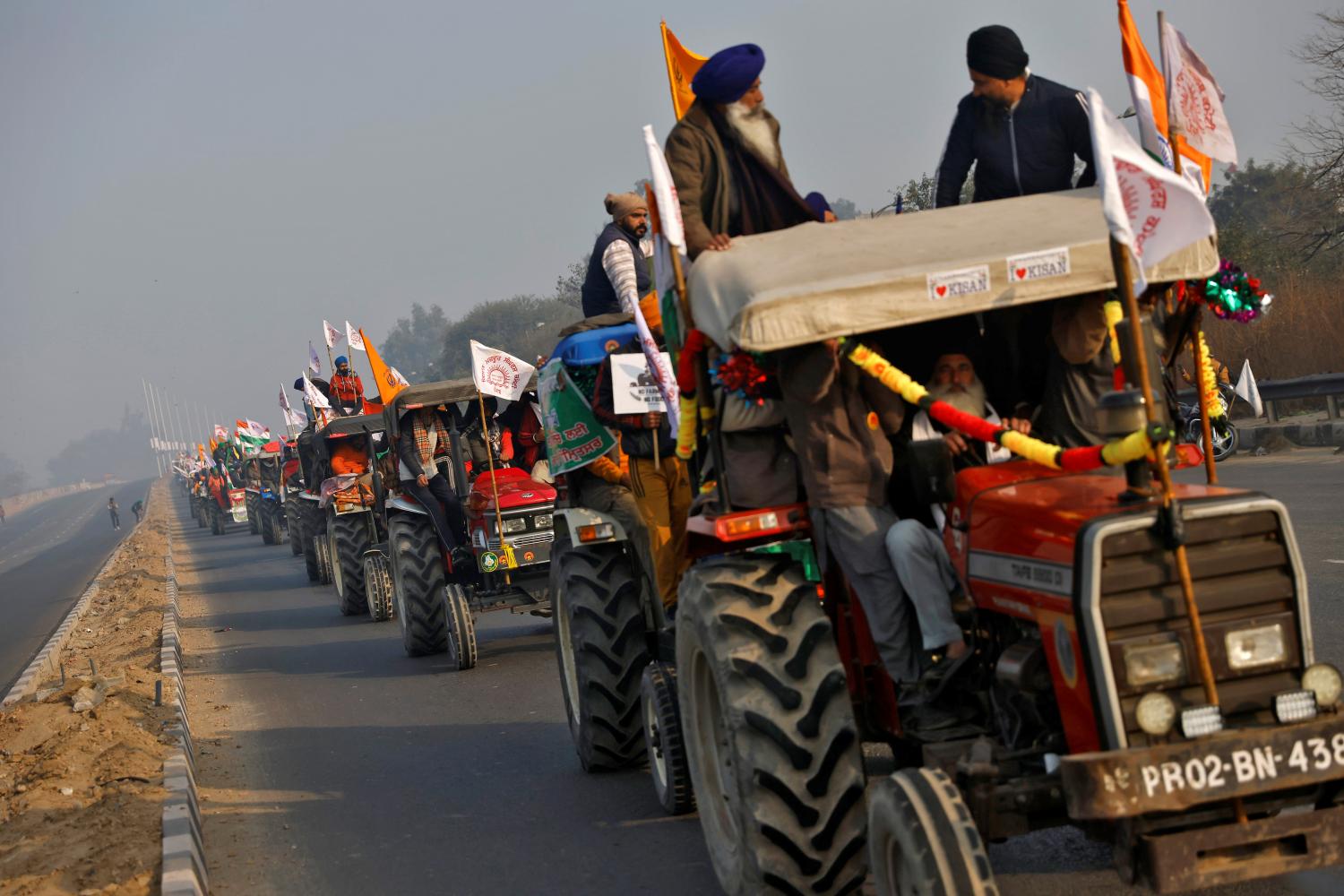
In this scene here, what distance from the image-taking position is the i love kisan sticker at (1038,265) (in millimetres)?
4879

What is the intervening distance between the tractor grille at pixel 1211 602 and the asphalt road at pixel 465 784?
1425 mm

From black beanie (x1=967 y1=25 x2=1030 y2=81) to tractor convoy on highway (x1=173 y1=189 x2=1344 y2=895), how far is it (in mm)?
887

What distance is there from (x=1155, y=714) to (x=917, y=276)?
62.3 inches

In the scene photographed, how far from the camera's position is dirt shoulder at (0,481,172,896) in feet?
23.4

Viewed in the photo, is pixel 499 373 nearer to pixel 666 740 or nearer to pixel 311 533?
pixel 666 740

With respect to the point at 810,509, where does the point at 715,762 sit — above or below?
below

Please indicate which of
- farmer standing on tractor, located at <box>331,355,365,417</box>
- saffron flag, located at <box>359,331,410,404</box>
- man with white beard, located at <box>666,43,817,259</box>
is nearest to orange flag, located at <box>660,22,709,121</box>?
man with white beard, located at <box>666,43,817,259</box>

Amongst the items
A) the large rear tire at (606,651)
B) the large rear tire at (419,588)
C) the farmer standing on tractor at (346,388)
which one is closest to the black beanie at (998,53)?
the large rear tire at (606,651)

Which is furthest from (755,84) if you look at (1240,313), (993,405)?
(1240,313)

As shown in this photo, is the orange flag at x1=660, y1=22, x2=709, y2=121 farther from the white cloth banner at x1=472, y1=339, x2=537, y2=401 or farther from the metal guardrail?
the metal guardrail

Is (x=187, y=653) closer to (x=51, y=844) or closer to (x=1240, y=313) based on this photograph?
(x=51, y=844)

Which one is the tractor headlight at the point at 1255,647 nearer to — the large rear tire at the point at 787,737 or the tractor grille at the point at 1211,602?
the tractor grille at the point at 1211,602

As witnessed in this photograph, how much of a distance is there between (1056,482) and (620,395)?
3.56m

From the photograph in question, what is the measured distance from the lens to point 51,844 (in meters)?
7.77
